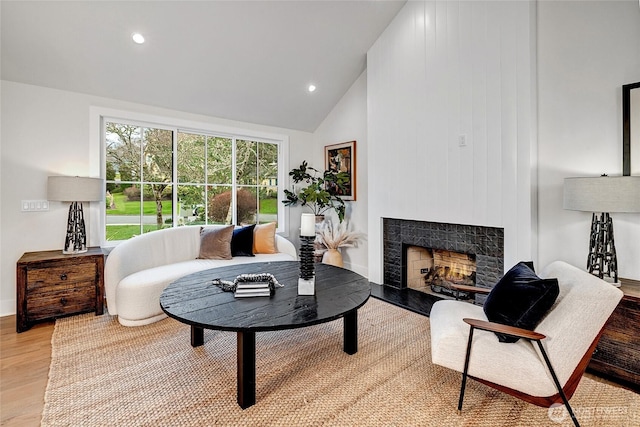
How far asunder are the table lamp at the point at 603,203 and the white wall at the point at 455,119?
43cm

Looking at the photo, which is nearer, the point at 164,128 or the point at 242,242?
the point at 242,242

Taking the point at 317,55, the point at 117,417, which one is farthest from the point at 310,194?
the point at 117,417

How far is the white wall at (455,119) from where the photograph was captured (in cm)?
271

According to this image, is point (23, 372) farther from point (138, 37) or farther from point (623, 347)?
point (623, 347)

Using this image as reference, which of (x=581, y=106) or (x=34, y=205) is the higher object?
(x=581, y=106)

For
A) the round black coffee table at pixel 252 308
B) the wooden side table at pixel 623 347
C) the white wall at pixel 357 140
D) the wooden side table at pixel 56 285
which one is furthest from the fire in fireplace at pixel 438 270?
the wooden side table at pixel 56 285

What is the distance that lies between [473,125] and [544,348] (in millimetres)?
2152

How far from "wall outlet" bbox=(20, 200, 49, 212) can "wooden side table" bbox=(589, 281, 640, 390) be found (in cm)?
491

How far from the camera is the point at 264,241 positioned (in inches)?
157

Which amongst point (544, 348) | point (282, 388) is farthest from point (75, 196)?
point (544, 348)

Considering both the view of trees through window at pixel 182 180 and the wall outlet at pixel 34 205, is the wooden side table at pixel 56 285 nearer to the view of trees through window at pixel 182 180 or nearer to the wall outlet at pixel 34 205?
the wall outlet at pixel 34 205

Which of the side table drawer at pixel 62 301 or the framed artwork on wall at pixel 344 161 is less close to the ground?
the framed artwork on wall at pixel 344 161

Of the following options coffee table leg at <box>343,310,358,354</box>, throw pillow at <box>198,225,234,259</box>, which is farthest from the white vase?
coffee table leg at <box>343,310,358,354</box>

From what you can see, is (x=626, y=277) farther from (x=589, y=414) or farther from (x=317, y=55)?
(x=317, y=55)
